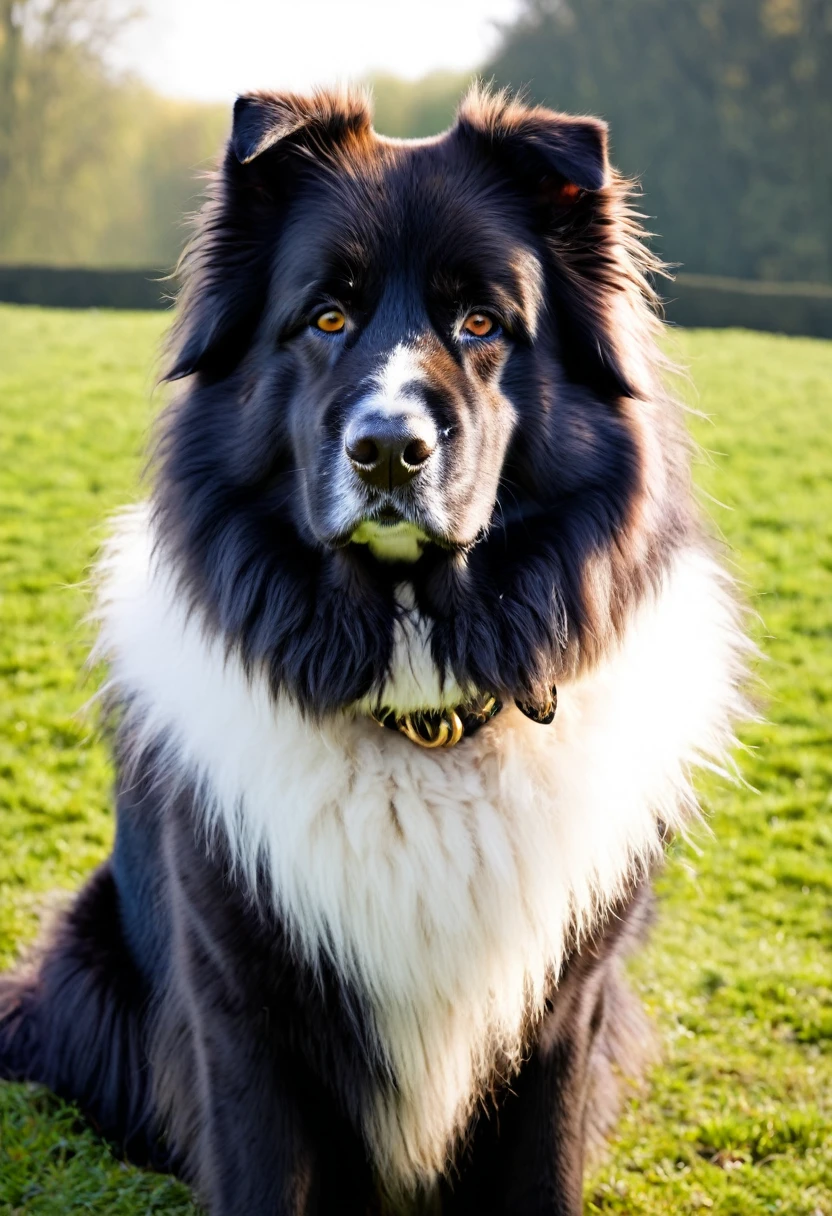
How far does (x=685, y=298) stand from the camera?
71.1 feet

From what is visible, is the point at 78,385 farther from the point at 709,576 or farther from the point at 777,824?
the point at 709,576

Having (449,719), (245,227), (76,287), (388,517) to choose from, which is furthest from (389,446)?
(76,287)

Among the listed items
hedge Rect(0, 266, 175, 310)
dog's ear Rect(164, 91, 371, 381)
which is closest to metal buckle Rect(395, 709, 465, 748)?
dog's ear Rect(164, 91, 371, 381)

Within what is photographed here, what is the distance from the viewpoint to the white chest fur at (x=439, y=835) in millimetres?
2676

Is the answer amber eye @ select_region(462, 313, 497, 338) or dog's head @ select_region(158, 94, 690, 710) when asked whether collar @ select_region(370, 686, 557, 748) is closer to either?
→ dog's head @ select_region(158, 94, 690, 710)

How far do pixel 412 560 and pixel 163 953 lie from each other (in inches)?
51.1

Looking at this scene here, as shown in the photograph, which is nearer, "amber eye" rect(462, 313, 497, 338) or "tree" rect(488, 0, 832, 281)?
"amber eye" rect(462, 313, 497, 338)

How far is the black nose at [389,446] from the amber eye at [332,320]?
39 centimetres

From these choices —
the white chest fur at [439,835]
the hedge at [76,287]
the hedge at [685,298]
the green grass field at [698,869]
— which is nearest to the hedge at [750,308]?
the hedge at [685,298]

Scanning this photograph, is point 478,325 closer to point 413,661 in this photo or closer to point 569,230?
point 569,230

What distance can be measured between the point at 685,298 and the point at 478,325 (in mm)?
20144

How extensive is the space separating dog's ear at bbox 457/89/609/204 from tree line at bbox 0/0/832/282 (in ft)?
86.7

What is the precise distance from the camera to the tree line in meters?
28.3

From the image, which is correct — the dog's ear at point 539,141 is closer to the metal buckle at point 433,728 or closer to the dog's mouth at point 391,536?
the dog's mouth at point 391,536
